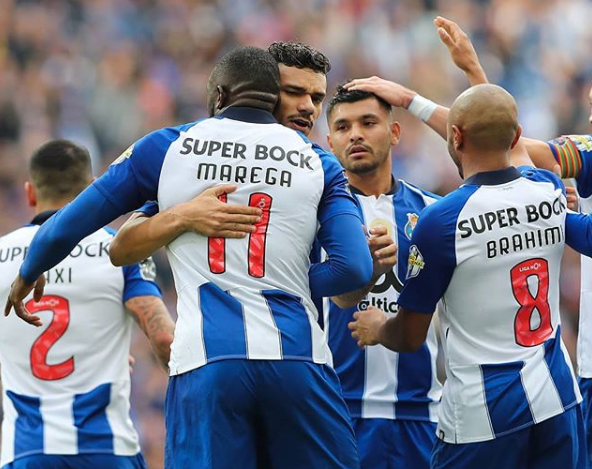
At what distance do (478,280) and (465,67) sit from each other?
1.51 metres

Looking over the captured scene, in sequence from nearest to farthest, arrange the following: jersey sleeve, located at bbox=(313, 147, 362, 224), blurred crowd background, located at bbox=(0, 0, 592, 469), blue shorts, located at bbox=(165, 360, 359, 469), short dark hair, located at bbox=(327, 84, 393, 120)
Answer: blue shorts, located at bbox=(165, 360, 359, 469)
jersey sleeve, located at bbox=(313, 147, 362, 224)
short dark hair, located at bbox=(327, 84, 393, 120)
blurred crowd background, located at bbox=(0, 0, 592, 469)

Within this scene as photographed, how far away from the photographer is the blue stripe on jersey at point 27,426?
6.40 m

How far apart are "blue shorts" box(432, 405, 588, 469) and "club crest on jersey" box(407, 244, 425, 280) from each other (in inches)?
32.0

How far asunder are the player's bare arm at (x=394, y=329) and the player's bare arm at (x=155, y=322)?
1118 mm

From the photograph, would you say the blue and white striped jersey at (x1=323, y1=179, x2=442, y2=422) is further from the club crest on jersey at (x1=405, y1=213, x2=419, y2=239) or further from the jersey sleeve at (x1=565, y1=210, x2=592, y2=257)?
the jersey sleeve at (x1=565, y1=210, x2=592, y2=257)

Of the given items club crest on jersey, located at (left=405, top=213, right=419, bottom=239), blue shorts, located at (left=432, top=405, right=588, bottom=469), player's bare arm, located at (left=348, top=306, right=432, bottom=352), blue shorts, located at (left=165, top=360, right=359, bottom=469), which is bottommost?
blue shorts, located at (left=432, top=405, right=588, bottom=469)

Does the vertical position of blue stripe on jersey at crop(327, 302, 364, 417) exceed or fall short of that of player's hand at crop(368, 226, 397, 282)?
it falls short

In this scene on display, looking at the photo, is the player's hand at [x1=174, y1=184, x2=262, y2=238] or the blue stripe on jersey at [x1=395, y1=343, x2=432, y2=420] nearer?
the player's hand at [x1=174, y1=184, x2=262, y2=238]

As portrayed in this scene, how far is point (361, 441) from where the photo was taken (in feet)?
20.9

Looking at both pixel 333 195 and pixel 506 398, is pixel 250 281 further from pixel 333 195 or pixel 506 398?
pixel 506 398

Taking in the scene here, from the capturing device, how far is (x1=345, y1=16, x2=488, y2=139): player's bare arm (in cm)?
625

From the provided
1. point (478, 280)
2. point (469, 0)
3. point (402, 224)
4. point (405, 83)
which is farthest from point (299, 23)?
point (478, 280)

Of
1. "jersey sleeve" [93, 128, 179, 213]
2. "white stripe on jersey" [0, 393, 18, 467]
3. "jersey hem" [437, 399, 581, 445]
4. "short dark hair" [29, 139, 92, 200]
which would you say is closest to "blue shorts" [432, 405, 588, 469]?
"jersey hem" [437, 399, 581, 445]

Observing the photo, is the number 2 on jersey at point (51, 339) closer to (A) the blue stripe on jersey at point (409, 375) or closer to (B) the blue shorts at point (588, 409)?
(A) the blue stripe on jersey at point (409, 375)
